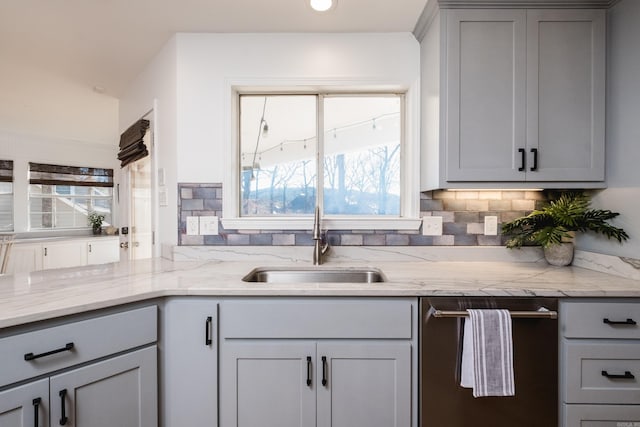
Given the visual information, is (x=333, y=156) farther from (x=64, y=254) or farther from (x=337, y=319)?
(x=64, y=254)

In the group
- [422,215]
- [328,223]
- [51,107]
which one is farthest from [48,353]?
[51,107]

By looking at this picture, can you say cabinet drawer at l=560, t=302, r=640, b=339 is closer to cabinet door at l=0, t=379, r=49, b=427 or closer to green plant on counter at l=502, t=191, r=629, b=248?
green plant on counter at l=502, t=191, r=629, b=248

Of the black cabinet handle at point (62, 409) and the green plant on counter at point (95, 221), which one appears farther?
the green plant on counter at point (95, 221)

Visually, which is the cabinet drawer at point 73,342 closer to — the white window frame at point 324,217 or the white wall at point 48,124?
the white window frame at point 324,217

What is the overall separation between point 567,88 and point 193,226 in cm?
219

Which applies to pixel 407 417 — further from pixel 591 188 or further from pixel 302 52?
pixel 302 52

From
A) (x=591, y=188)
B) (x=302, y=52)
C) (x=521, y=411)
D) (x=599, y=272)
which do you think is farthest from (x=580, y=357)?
(x=302, y=52)

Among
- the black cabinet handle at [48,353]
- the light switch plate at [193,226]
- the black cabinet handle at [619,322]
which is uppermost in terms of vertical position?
the light switch plate at [193,226]

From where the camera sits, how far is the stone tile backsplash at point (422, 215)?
1869 mm

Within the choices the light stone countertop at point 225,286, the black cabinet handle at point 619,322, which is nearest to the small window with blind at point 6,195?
the light stone countertop at point 225,286

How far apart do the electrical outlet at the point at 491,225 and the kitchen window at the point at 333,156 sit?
52cm

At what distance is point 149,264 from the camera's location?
1744 millimetres

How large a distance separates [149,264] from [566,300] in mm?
2043

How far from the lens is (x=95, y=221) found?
192 inches
